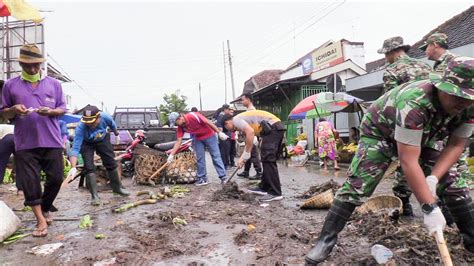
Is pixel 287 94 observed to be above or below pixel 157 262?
above

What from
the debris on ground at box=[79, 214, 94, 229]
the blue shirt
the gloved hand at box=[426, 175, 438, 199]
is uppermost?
the blue shirt

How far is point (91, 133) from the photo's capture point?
5.97m

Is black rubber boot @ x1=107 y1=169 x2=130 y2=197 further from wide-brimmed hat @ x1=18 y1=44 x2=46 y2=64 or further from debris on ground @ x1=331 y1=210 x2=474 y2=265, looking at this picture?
debris on ground @ x1=331 y1=210 x2=474 y2=265

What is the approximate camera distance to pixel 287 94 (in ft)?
68.6

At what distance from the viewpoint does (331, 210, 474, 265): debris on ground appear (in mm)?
2856

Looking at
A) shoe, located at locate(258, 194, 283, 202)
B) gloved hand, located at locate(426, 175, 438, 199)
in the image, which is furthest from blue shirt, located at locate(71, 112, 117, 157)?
gloved hand, located at locate(426, 175, 438, 199)

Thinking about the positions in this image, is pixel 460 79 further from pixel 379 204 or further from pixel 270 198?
pixel 270 198

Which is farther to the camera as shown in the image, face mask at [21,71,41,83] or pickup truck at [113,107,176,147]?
pickup truck at [113,107,176,147]

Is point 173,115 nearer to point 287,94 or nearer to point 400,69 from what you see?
point 400,69

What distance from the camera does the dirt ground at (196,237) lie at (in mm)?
3184

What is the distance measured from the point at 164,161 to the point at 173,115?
1385 mm

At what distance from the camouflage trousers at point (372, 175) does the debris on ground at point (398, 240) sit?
446 millimetres

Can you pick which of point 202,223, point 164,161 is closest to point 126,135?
point 164,161

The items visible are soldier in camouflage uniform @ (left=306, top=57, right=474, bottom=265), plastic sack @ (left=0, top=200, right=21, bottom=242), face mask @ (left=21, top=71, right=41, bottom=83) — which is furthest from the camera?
face mask @ (left=21, top=71, right=41, bottom=83)
